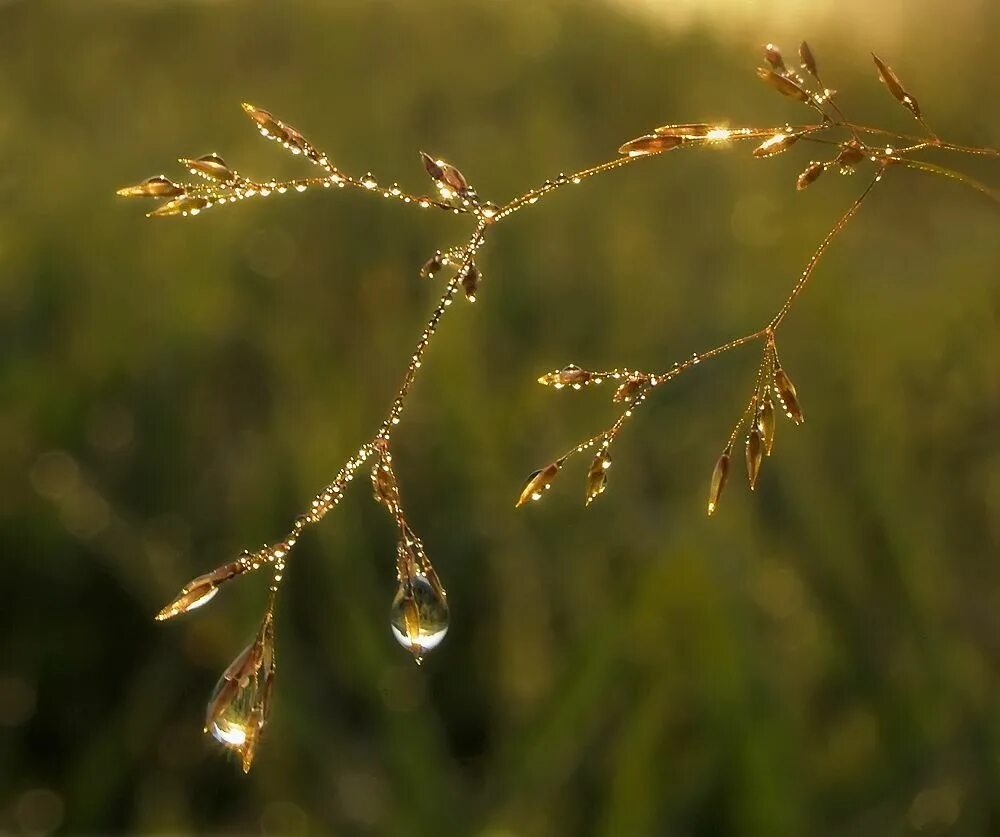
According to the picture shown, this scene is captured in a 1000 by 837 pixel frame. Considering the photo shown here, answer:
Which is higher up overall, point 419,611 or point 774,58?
point 774,58

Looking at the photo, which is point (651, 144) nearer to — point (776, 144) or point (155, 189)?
point (776, 144)

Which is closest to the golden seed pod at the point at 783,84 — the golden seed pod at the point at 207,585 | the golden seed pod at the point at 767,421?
the golden seed pod at the point at 767,421

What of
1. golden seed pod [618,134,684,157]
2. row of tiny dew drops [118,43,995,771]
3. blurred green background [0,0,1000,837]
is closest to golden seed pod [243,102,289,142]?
row of tiny dew drops [118,43,995,771]

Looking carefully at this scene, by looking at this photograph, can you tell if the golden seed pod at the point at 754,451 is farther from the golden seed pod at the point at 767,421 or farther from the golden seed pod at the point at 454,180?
the golden seed pod at the point at 454,180

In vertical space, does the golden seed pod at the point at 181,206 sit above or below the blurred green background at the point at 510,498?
above

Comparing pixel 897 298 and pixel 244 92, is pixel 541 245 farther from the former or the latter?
pixel 244 92

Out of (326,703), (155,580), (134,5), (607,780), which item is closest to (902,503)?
(607,780)

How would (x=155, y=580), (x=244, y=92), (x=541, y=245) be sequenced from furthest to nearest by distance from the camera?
(x=244, y=92)
(x=541, y=245)
(x=155, y=580)

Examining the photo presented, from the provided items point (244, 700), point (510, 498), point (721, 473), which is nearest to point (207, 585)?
point (244, 700)
